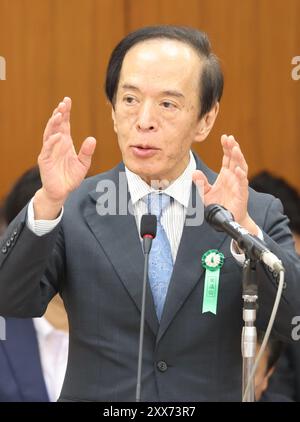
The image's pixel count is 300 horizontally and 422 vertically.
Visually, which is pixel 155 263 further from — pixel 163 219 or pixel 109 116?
pixel 109 116

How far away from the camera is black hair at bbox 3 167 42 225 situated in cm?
384

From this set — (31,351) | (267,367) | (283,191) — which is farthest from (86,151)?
(283,191)

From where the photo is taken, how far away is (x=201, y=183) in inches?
99.4

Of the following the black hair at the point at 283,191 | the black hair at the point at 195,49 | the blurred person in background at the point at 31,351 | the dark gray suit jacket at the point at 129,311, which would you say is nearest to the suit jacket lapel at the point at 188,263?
the dark gray suit jacket at the point at 129,311

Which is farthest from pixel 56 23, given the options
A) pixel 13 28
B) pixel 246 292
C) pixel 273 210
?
pixel 246 292

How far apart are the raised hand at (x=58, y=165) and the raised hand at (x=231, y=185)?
0.96 feet

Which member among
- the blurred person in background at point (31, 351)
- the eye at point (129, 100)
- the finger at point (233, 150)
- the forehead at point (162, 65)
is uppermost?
the forehead at point (162, 65)

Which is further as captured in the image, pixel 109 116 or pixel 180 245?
pixel 109 116

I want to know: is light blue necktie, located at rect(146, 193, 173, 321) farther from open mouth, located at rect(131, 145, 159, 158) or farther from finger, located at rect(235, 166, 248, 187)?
finger, located at rect(235, 166, 248, 187)

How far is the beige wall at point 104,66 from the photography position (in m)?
4.40

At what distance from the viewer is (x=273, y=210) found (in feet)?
8.89

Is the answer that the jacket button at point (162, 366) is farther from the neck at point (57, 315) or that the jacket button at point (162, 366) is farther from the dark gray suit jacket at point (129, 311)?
the neck at point (57, 315)
